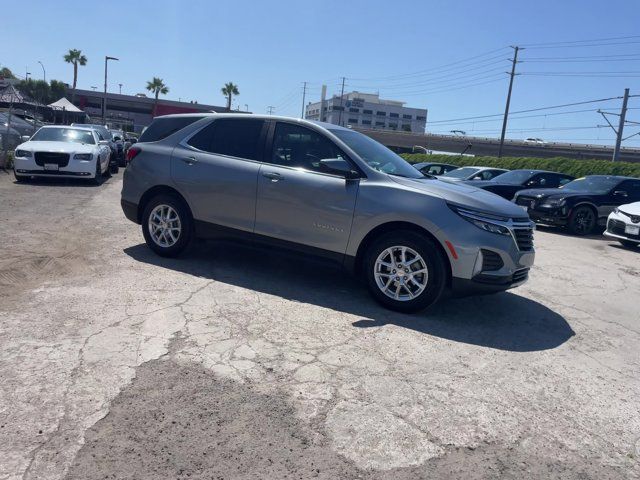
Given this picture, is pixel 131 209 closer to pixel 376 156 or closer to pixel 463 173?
pixel 376 156

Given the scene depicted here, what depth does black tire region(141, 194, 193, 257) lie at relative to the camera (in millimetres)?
6230

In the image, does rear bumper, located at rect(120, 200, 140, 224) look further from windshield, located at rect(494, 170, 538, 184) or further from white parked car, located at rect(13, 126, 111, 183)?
windshield, located at rect(494, 170, 538, 184)

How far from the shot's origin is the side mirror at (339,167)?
5.23 metres

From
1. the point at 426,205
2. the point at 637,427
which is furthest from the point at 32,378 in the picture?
the point at 637,427

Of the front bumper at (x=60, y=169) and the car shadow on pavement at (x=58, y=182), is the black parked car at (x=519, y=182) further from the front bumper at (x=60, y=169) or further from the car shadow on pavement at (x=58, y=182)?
the car shadow on pavement at (x=58, y=182)

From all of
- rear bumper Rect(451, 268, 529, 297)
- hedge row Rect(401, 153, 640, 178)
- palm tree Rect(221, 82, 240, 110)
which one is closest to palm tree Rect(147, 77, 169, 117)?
palm tree Rect(221, 82, 240, 110)

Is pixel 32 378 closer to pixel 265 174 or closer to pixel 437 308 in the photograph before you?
pixel 265 174

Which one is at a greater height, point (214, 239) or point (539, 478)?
point (214, 239)

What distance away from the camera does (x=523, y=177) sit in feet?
50.3

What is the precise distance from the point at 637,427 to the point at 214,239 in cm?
444

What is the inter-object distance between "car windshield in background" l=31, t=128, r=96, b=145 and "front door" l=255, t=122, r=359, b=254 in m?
10.6

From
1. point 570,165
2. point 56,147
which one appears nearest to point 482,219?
point 56,147

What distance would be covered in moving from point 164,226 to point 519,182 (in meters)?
11.7

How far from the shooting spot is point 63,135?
14422mm
